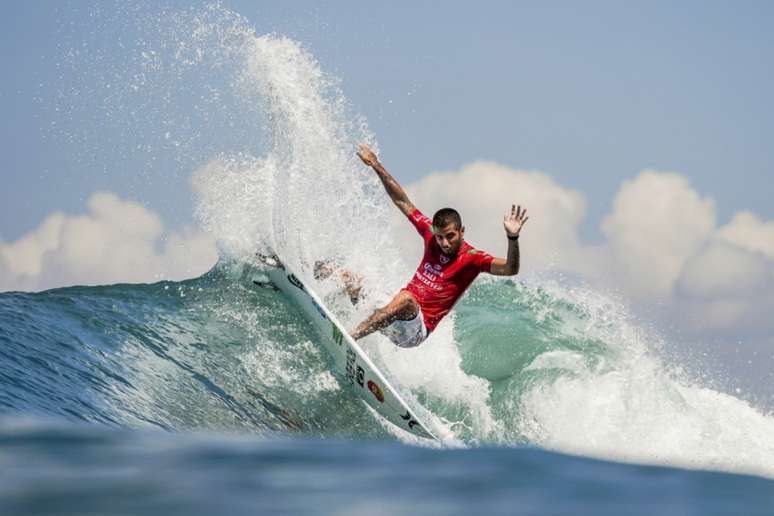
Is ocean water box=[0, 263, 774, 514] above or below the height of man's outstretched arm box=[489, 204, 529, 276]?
below

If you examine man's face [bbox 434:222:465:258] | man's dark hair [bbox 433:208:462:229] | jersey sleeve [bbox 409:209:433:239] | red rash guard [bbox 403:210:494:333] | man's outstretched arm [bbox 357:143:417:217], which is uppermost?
man's outstretched arm [bbox 357:143:417:217]

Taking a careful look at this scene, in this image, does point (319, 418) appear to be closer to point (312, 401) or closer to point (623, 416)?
point (312, 401)

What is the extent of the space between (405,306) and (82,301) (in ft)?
13.9

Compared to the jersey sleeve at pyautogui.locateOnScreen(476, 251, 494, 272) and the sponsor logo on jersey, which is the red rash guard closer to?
the jersey sleeve at pyautogui.locateOnScreen(476, 251, 494, 272)

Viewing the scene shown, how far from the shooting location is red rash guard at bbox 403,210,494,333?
8383mm

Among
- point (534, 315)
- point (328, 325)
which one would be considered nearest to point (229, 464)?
point (328, 325)

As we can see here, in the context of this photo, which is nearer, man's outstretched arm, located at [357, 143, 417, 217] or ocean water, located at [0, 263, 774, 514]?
ocean water, located at [0, 263, 774, 514]

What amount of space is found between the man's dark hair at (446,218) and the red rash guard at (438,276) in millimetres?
382

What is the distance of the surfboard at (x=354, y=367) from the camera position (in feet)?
26.6

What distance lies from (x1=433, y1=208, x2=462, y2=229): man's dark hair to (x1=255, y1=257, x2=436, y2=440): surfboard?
158cm

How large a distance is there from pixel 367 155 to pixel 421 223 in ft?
3.42

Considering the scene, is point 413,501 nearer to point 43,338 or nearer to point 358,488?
point 358,488

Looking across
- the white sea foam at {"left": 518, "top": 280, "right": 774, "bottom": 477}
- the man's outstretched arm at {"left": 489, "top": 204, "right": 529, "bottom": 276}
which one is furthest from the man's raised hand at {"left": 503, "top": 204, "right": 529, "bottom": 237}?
the white sea foam at {"left": 518, "top": 280, "right": 774, "bottom": 477}

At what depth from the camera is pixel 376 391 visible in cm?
837
